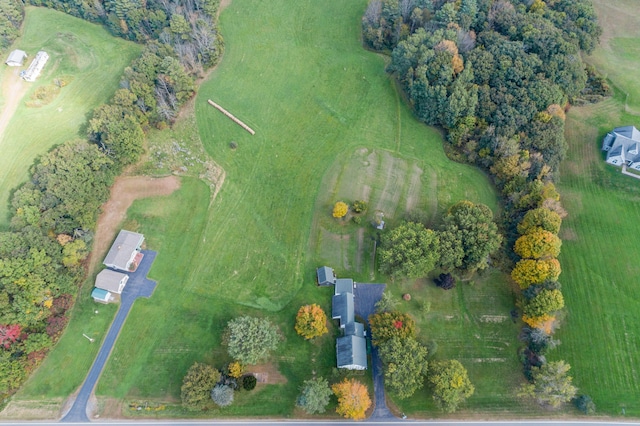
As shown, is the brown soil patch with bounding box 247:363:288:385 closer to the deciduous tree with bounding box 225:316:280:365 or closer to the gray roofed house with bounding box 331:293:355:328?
the deciduous tree with bounding box 225:316:280:365

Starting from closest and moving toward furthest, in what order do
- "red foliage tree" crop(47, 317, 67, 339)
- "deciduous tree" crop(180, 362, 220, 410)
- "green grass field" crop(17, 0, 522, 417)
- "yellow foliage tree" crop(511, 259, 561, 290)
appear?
"deciduous tree" crop(180, 362, 220, 410), "green grass field" crop(17, 0, 522, 417), "red foliage tree" crop(47, 317, 67, 339), "yellow foliage tree" crop(511, 259, 561, 290)

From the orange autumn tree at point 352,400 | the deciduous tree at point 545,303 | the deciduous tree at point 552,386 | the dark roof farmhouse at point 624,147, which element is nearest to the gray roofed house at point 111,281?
the orange autumn tree at point 352,400

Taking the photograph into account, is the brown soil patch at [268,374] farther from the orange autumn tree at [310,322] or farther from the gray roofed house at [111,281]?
the gray roofed house at [111,281]

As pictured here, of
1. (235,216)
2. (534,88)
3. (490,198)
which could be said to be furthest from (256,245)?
(534,88)

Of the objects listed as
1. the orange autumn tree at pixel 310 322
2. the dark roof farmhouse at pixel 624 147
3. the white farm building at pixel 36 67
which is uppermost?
the white farm building at pixel 36 67

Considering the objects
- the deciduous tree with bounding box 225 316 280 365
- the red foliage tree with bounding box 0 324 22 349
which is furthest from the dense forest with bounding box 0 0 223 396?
the deciduous tree with bounding box 225 316 280 365

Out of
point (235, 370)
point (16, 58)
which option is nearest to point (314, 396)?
point (235, 370)
